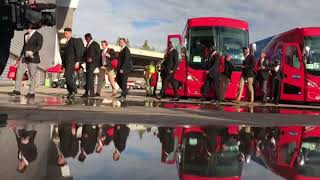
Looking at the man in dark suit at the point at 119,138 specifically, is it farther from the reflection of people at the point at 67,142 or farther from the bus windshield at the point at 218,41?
the bus windshield at the point at 218,41

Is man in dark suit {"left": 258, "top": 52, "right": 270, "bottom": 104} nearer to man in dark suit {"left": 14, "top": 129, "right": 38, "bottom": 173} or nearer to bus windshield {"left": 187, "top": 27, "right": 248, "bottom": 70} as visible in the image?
bus windshield {"left": 187, "top": 27, "right": 248, "bottom": 70}

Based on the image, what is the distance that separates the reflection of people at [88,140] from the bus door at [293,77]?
46.0 ft

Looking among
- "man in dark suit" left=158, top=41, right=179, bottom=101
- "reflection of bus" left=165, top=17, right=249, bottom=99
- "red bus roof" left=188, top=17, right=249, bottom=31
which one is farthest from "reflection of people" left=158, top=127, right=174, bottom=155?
"red bus roof" left=188, top=17, right=249, bottom=31

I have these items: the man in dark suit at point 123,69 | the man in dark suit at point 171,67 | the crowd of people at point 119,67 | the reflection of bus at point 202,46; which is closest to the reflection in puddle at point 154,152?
the crowd of people at point 119,67

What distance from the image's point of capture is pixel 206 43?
20062 mm

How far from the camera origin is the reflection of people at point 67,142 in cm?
513

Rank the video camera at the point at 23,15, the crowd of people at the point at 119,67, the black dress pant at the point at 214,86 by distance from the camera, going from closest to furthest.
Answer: the video camera at the point at 23,15 < the crowd of people at the point at 119,67 < the black dress pant at the point at 214,86

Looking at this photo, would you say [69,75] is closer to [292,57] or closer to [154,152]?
[154,152]

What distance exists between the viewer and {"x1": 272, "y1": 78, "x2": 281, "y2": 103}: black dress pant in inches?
767

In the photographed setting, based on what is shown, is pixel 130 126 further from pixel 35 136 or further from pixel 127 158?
pixel 127 158

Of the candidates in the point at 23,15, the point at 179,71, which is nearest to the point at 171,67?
the point at 179,71

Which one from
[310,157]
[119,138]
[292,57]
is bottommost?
[310,157]

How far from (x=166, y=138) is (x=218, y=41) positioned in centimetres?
1385

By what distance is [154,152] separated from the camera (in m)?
5.70
